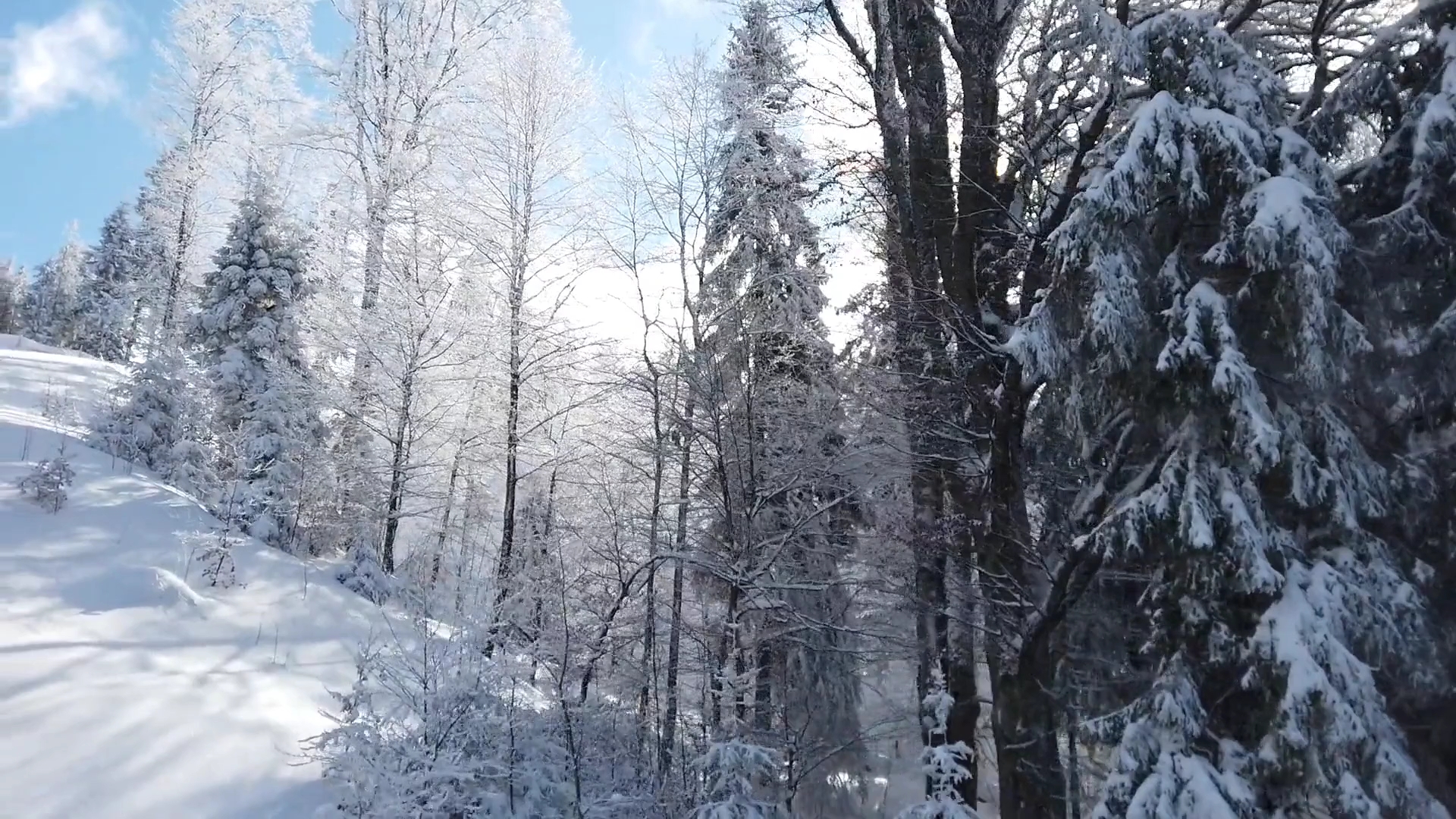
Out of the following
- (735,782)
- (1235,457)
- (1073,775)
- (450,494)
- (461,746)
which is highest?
(450,494)

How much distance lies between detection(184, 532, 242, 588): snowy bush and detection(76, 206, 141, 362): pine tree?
28.9 metres

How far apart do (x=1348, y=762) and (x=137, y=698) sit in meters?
7.11

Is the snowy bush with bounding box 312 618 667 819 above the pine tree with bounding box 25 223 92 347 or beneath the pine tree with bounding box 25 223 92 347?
beneath

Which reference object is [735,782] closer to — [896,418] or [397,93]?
[896,418]

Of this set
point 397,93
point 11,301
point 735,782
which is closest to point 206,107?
point 397,93

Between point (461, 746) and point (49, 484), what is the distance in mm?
4719

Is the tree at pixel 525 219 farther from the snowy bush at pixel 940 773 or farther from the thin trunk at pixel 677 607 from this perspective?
the snowy bush at pixel 940 773

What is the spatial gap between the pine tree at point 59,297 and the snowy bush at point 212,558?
42.8m

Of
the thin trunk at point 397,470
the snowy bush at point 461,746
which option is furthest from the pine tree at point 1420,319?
the thin trunk at point 397,470

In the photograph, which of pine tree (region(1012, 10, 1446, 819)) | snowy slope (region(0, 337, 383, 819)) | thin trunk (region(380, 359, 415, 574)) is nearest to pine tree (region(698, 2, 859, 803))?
pine tree (region(1012, 10, 1446, 819))

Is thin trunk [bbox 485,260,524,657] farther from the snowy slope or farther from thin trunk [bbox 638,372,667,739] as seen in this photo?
the snowy slope

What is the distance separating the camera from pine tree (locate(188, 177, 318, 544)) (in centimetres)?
1340

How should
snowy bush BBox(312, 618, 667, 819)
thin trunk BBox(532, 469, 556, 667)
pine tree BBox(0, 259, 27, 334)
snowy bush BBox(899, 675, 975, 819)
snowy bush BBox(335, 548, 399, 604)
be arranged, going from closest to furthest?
snowy bush BBox(312, 618, 667, 819) → snowy bush BBox(899, 675, 975, 819) → thin trunk BBox(532, 469, 556, 667) → snowy bush BBox(335, 548, 399, 604) → pine tree BBox(0, 259, 27, 334)

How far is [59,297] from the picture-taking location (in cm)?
4697
